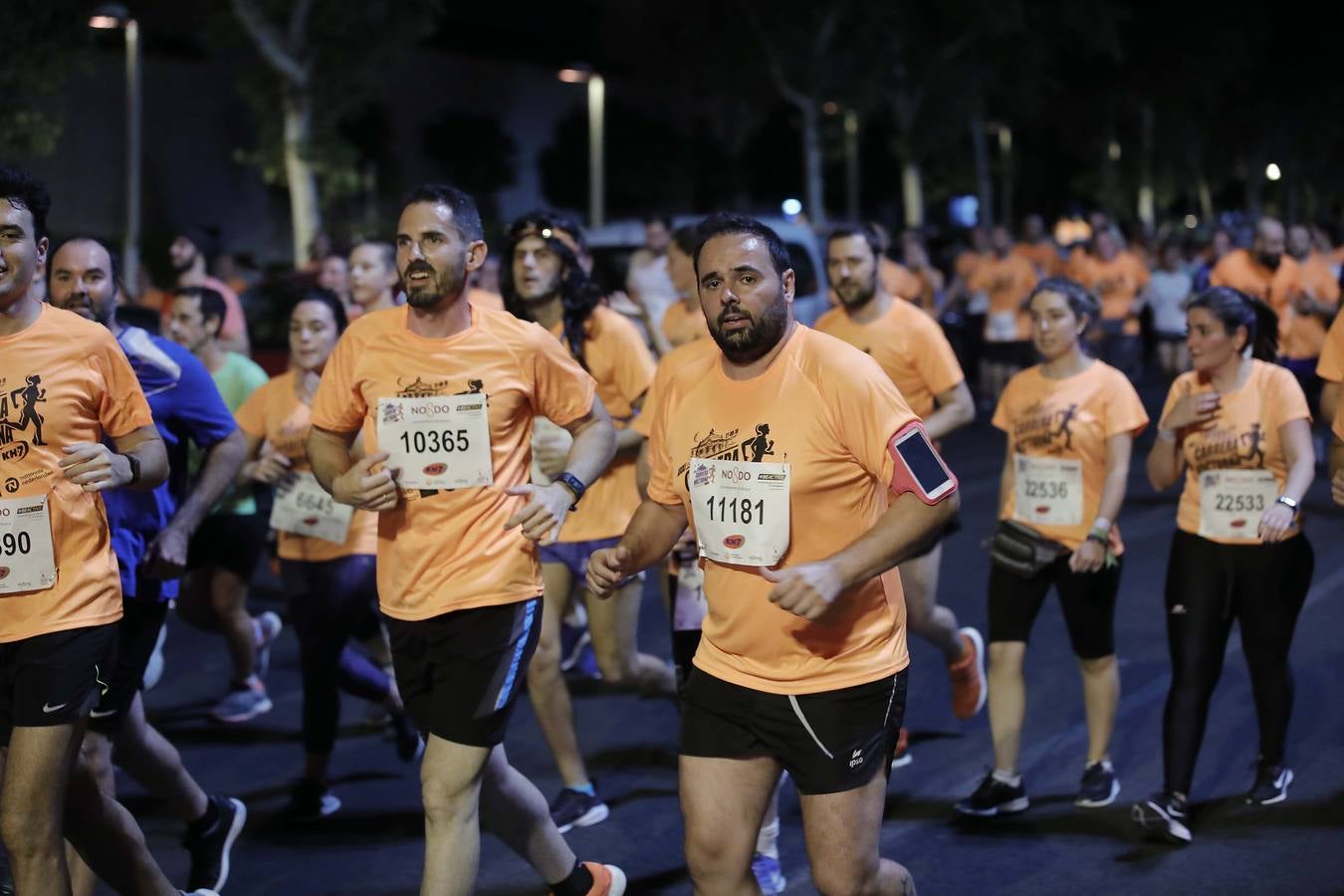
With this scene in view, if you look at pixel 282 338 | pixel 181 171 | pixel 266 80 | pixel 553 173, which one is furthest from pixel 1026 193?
pixel 282 338

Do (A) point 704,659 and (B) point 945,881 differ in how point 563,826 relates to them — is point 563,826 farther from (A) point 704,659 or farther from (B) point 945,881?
(A) point 704,659

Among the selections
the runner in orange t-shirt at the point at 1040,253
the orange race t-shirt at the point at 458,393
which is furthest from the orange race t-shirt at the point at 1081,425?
the runner in orange t-shirt at the point at 1040,253

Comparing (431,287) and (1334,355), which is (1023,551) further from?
(431,287)

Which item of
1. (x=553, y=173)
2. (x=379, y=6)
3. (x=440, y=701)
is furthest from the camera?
(x=553, y=173)

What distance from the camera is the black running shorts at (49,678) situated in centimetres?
416

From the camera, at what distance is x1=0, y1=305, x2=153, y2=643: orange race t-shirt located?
13.8 feet

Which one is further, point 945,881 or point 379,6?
point 379,6

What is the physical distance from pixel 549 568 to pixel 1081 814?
6.94 ft

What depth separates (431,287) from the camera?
4.74 meters

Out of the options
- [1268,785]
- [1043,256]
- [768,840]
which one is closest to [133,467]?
[768,840]

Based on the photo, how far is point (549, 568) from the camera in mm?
6383

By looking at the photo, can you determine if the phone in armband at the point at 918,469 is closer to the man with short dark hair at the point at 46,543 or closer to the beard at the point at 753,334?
the beard at the point at 753,334

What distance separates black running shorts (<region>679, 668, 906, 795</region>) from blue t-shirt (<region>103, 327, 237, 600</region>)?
6.40 ft

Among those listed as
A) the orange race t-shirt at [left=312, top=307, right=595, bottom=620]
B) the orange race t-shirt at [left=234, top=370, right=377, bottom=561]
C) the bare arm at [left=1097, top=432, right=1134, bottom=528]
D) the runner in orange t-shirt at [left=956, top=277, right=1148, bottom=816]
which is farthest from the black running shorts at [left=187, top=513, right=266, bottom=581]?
the bare arm at [left=1097, top=432, right=1134, bottom=528]
